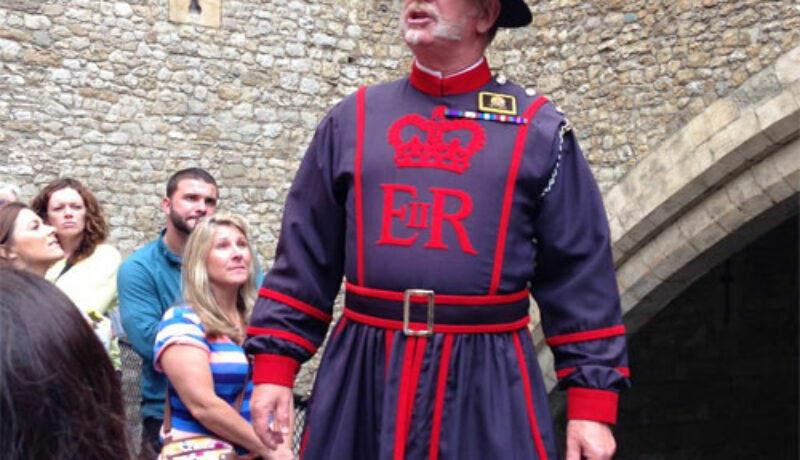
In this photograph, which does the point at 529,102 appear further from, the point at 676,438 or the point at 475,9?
the point at 676,438

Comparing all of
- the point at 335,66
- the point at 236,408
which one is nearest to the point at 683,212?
the point at 335,66

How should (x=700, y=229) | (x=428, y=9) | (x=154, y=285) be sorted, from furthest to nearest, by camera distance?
1. (x=700, y=229)
2. (x=154, y=285)
3. (x=428, y=9)

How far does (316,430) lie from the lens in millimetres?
2158

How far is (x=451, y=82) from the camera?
2.24 meters

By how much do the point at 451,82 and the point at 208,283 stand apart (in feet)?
3.57

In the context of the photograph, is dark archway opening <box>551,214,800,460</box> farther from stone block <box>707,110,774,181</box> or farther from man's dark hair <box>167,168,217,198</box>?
man's dark hair <box>167,168,217,198</box>

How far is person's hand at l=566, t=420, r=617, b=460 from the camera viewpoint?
6.86 feet

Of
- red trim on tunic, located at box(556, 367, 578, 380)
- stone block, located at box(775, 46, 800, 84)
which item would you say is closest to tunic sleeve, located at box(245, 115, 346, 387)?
red trim on tunic, located at box(556, 367, 578, 380)

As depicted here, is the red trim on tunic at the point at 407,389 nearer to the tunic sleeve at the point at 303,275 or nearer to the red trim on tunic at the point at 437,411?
the red trim on tunic at the point at 437,411

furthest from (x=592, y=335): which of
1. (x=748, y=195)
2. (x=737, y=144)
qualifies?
(x=748, y=195)

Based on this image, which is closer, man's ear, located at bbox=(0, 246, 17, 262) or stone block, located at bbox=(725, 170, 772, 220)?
man's ear, located at bbox=(0, 246, 17, 262)

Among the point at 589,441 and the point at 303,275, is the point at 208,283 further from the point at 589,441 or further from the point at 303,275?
the point at 589,441

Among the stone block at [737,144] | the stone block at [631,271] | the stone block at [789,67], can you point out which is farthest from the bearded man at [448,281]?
the stone block at [631,271]

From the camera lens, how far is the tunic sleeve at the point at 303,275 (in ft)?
A: 7.18
